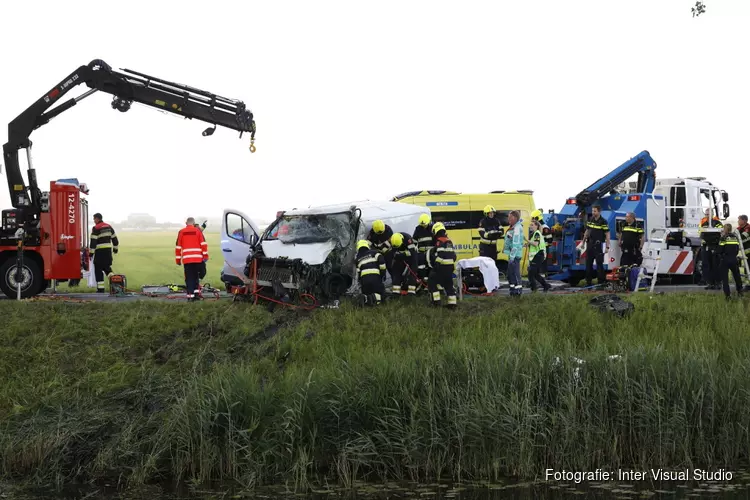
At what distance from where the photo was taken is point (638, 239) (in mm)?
19094

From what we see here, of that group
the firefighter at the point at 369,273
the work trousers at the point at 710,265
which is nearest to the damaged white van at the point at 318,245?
the firefighter at the point at 369,273

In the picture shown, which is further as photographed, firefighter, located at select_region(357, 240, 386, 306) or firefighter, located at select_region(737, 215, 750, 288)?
firefighter, located at select_region(737, 215, 750, 288)

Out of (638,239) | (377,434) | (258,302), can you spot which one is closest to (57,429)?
(377,434)

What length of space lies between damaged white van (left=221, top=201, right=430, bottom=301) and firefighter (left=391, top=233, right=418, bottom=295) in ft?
2.46

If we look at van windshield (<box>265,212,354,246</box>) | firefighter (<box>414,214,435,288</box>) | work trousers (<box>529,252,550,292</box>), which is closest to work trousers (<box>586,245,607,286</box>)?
work trousers (<box>529,252,550,292</box>)

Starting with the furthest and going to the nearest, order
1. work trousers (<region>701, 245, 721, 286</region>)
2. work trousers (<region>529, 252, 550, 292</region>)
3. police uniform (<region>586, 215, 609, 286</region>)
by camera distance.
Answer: police uniform (<region>586, 215, 609, 286</region>)
work trousers (<region>701, 245, 721, 286</region>)
work trousers (<region>529, 252, 550, 292</region>)

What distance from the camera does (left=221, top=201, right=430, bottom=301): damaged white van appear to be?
50.6 feet

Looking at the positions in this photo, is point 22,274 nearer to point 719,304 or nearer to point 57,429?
point 57,429

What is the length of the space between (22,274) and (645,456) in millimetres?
13489

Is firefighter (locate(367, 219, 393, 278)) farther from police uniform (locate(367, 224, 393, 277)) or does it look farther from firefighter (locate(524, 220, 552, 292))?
firefighter (locate(524, 220, 552, 292))

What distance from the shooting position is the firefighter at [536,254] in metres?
17.8

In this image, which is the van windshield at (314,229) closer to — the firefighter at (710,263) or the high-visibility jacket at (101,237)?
the high-visibility jacket at (101,237)

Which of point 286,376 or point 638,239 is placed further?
point 638,239

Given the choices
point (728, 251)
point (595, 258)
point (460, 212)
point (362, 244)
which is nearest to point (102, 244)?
point (362, 244)
